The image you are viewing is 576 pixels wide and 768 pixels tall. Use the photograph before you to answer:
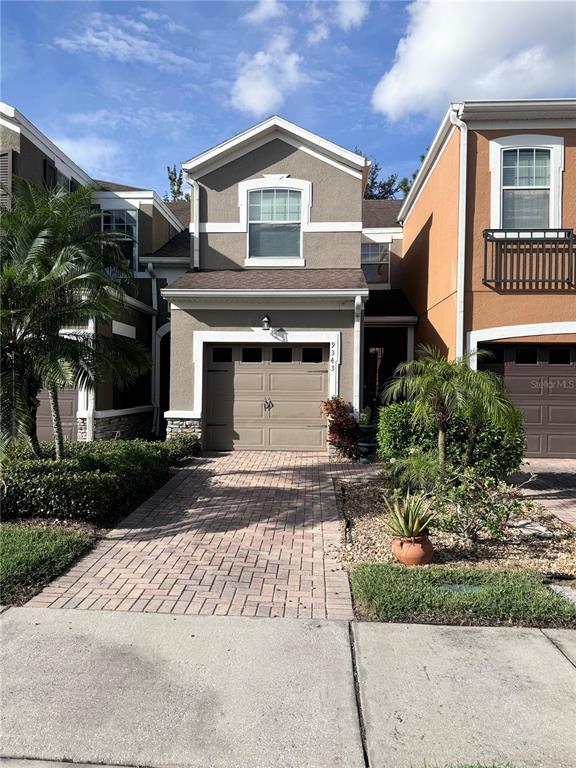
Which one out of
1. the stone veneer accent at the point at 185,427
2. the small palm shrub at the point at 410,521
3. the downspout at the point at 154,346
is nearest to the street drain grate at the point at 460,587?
the small palm shrub at the point at 410,521

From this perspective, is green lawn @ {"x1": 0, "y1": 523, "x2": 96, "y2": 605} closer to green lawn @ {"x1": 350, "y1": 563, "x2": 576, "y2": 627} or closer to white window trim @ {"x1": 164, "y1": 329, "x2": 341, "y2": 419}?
green lawn @ {"x1": 350, "y1": 563, "x2": 576, "y2": 627}

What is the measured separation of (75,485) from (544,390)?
9.10 m

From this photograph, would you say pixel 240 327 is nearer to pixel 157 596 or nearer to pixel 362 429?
pixel 362 429

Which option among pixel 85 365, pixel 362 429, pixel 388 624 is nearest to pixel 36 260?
pixel 85 365

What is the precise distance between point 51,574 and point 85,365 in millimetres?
3180

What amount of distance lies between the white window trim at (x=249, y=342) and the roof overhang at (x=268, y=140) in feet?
13.1

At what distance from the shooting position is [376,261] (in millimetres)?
16734

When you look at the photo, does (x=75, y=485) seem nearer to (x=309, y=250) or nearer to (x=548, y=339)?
(x=309, y=250)

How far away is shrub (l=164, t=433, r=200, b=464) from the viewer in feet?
32.5

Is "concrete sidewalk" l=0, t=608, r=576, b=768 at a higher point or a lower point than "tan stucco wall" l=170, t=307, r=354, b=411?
lower

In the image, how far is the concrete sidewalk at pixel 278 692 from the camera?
2.65 m

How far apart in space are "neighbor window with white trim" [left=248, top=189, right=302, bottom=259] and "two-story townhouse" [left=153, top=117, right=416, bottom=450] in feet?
0.08

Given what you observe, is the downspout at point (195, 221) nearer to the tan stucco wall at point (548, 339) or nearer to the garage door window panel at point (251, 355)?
the garage door window panel at point (251, 355)

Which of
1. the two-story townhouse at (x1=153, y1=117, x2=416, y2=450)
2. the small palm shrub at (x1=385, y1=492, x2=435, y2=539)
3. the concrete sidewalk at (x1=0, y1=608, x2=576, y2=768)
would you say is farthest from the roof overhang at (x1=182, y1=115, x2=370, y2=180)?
the concrete sidewalk at (x1=0, y1=608, x2=576, y2=768)
